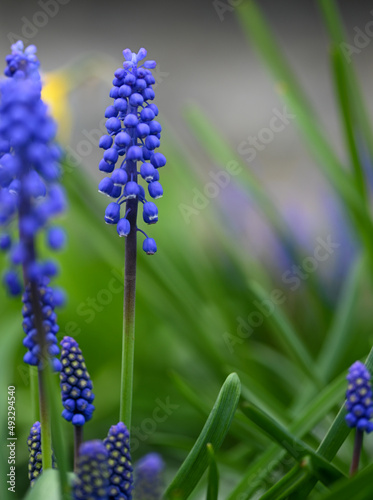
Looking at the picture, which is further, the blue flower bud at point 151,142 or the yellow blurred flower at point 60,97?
the yellow blurred flower at point 60,97

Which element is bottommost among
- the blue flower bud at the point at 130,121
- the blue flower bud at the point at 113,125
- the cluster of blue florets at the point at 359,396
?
the cluster of blue florets at the point at 359,396

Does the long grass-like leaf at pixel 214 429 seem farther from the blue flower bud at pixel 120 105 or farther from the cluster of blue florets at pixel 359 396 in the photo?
the blue flower bud at pixel 120 105

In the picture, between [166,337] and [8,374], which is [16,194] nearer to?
[8,374]
